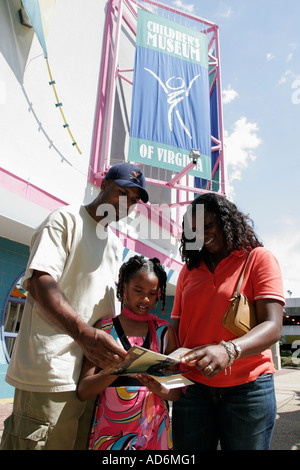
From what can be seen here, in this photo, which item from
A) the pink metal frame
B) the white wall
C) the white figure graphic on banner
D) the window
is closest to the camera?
the white wall

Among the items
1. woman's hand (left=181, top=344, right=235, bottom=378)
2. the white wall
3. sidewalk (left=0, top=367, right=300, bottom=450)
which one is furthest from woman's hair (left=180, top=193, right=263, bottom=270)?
the white wall

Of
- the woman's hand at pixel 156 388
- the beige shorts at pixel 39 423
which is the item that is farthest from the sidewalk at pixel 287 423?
the beige shorts at pixel 39 423

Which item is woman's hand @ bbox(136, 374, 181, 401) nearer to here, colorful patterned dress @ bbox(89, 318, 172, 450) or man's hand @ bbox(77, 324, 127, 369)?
colorful patterned dress @ bbox(89, 318, 172, 450)

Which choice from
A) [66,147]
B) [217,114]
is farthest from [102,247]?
[217,114]

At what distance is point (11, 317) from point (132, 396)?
15.9 ft

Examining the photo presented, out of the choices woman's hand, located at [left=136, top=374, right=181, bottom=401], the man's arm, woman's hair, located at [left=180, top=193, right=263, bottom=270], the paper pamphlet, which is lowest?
woman's hand, located at [left=136, top=374, right=181, bottom=401]

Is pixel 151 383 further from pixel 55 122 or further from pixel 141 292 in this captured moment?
pixel 55 122

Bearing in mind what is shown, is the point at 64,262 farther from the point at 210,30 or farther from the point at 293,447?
the point at 210,30

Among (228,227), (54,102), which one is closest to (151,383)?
(228,227)

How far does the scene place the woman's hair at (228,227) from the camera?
1.75 meters

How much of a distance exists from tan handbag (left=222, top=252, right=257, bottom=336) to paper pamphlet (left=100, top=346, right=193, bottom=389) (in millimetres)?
257

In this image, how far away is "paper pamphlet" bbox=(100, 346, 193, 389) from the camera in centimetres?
119

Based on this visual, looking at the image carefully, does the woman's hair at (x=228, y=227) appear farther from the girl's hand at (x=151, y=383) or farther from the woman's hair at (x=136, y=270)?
the girl's hand at (x=151, y=383)
